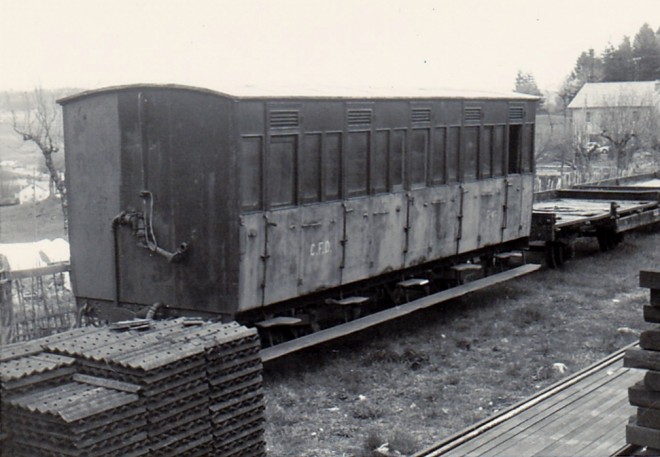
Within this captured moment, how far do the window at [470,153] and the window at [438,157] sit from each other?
58 centimetres

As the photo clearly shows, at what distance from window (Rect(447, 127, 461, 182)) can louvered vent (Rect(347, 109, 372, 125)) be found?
6.92 ft

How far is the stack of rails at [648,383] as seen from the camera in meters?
5.84

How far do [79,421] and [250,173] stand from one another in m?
4.44

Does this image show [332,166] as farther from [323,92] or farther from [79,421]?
[79,421]

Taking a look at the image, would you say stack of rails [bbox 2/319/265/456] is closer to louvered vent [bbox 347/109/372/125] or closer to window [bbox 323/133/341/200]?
window [bbox 323/133/341/200]

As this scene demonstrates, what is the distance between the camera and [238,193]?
8.84 metres

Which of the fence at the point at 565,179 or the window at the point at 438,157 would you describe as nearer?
the window at the point at 438,157

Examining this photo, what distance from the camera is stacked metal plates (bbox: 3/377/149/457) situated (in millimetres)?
4992

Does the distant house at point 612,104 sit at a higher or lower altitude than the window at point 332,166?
higher

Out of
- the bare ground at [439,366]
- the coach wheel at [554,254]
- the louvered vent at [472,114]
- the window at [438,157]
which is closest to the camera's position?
the bare ground at [439,366]

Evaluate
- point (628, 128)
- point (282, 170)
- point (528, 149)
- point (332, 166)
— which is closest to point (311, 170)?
point (332, 166)

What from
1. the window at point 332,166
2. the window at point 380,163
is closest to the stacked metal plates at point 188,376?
the window at point 332,166

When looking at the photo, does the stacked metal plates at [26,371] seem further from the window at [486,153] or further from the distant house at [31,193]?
the distant house at [31,193]

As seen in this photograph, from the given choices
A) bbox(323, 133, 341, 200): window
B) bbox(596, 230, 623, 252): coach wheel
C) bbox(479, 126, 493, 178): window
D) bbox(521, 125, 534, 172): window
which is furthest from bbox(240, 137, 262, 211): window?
bbox(596, 230, 623, 252): coach wheel
